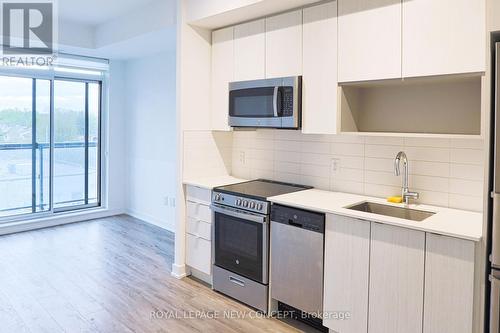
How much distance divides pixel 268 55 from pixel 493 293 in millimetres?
2283

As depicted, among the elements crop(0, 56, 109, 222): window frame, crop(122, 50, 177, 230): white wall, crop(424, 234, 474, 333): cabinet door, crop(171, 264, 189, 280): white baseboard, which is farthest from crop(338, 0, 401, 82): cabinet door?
crop(0, 56, 109, 222): window frame

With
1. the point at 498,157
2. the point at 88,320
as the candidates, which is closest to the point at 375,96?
the point at 498,157

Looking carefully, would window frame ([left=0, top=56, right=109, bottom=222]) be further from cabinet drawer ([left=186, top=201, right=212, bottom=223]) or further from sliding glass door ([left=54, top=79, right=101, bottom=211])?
cabinet drawer ([left=186, top=201, right=212, bottom=223])

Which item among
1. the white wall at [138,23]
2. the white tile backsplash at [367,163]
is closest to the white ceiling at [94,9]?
the white wall at [138,23]

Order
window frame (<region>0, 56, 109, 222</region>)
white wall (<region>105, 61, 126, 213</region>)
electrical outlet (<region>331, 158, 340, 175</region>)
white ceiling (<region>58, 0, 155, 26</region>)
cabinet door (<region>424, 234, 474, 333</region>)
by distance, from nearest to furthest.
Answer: cabinet door (<region>424, 234, 474, 333</region>) → electrical outlet (<region>331, 158, 340, 175</region>) → white ceiling (<region>58, 0, 155, 26</region>) → window frame (<region>0, 56, 109, 222</region>) → white wall (<region>105, 61, 126, 213</region>)

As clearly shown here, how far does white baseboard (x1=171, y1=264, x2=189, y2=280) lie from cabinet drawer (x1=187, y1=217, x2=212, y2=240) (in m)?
0.37

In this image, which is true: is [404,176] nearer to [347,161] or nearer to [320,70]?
[347,161]

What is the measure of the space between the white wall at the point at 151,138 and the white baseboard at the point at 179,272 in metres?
1.60

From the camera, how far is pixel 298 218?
269cm

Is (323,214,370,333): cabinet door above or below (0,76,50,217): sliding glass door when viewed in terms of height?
below

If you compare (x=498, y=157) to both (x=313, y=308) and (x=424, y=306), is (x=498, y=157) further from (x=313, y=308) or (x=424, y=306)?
(x=313, y=308)

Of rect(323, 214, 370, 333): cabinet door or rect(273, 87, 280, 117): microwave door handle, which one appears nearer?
rect(323, 214, 370, 333): cabinet door

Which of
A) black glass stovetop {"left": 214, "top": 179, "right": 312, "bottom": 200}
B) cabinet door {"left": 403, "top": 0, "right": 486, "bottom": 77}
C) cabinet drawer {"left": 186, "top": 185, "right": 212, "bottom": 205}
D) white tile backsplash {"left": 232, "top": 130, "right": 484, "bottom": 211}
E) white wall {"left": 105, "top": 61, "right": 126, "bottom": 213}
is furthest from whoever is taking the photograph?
white wall {"left": 105, "top": 61, "right": 126, "bottom": 213}

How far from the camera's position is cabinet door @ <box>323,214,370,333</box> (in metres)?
2.38
